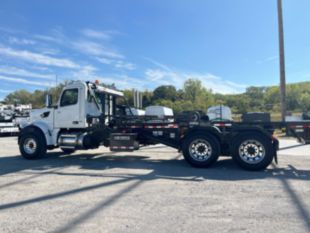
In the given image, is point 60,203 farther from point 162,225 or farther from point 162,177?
point 162,177

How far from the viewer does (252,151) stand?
8.28 m

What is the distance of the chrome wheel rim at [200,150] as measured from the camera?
28.2ft

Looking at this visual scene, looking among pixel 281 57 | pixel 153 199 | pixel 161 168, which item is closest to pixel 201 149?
pixel 161 168

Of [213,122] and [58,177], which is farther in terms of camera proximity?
[213,122]

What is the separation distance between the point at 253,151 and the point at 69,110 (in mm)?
6598

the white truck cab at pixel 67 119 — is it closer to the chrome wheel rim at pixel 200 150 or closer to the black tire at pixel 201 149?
the black tire at pixel 201 149

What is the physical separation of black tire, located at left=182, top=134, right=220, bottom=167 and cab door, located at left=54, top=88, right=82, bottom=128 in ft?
14.0

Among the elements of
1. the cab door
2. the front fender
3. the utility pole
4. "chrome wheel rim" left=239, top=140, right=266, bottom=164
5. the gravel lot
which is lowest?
the gravel lot

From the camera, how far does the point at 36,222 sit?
4.21 meters

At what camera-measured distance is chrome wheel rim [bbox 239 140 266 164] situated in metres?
8.17

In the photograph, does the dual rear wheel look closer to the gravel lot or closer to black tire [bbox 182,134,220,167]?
black tire [bbox 182,134,220,167]

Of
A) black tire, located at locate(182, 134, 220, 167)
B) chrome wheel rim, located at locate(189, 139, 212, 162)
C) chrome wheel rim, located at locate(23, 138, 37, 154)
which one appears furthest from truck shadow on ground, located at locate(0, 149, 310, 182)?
chrome wheel rim, located at locate(23, 138, 37, 154)

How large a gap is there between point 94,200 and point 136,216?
117 centimetres

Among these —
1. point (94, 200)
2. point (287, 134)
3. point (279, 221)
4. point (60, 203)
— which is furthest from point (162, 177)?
point (287, 134)
